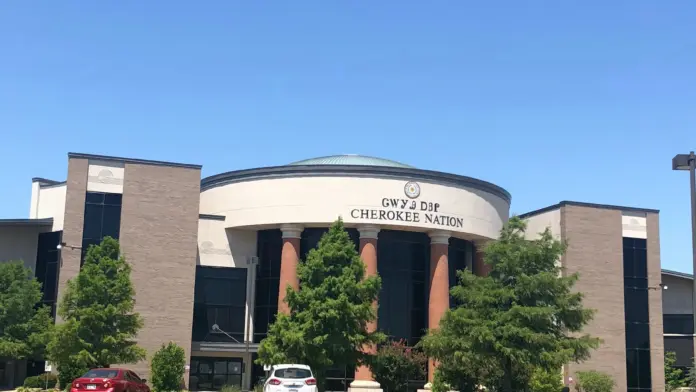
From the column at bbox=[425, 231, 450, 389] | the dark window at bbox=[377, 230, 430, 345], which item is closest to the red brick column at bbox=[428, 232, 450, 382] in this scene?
the column at bbox=[425, 231, 450, 389]

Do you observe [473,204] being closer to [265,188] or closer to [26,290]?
[265,188]

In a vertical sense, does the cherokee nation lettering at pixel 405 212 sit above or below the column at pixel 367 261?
above

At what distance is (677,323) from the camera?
200ft

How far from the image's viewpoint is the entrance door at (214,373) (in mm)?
51500

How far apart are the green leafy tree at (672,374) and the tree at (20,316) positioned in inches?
1555

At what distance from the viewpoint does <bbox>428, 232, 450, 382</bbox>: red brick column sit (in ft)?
164

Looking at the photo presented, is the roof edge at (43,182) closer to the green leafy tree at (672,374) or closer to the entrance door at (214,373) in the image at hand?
the entrance door at (214,373)

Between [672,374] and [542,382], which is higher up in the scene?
[672,374]

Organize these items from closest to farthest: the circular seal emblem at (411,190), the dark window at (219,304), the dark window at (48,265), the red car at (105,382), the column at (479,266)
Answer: the red car at (105,382)
the circular seal emblem at (411,190)
the dark window at (48,265)
the dark window at (219,304)
the column at (479,266)

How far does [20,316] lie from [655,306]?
38.2m

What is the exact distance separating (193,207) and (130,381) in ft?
59.9

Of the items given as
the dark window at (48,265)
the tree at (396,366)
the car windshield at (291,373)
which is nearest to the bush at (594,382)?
the tree at (396,366)

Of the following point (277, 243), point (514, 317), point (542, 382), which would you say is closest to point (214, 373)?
point (277, 243)

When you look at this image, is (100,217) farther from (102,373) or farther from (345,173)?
(102,373)
